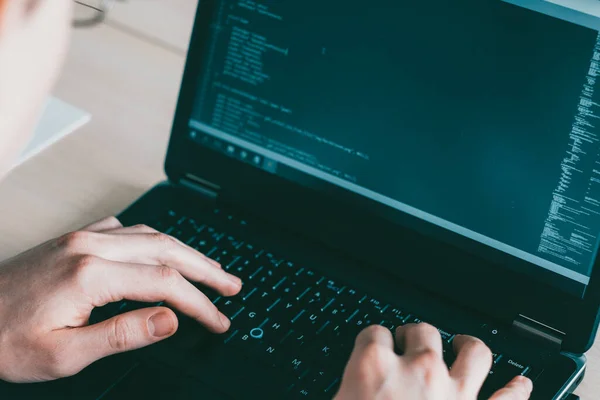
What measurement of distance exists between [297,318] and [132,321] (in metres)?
0.17

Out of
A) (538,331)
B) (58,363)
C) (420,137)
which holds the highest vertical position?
(420,137)

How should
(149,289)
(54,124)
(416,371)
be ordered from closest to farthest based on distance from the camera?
(416,371) → (149,289) → (54,124)

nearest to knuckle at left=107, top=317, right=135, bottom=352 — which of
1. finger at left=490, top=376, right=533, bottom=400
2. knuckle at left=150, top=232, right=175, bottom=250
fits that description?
knuckle at left=150, top=232, right=175, bottom=250

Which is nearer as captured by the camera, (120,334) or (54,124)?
(120,334)

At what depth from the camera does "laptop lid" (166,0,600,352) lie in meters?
0.77

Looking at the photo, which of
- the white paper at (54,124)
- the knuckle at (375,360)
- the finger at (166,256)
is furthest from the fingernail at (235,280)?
the white paper at (54,124)

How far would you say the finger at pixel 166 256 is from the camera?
0.83 meters

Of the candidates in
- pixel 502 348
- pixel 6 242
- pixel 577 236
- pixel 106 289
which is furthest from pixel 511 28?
pixel 6 242

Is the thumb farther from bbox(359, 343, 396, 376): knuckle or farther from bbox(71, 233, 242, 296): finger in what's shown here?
bbox(359, 343, 396, 376): knuckle

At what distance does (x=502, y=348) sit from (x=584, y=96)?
26 cm

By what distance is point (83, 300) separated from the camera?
0.78 m

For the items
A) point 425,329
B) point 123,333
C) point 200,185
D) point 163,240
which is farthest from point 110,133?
point 425,329

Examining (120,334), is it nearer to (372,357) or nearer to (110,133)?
(372,357)

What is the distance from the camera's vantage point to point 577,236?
2.57ft
